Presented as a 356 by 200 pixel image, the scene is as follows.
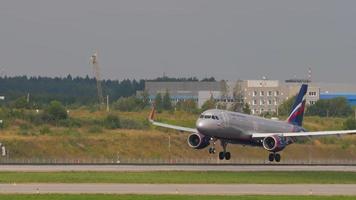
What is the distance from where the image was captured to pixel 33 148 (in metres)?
146

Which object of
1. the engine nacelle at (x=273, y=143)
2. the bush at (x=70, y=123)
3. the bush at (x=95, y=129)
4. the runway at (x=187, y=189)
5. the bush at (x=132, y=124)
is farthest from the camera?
the bush at (x=70, y=123)

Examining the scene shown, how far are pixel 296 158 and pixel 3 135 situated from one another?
41458 millimetres

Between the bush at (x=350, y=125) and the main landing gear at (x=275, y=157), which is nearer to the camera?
the main landing gear at (x=275, y=157)

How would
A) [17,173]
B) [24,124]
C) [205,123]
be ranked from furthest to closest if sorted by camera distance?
1. [24,124]
2. [205,123]
3. [17,173]

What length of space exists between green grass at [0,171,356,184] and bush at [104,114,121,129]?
3297 inches

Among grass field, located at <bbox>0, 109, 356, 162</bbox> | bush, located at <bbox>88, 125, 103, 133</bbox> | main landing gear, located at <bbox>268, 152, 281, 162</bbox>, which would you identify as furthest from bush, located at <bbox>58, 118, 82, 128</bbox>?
main landing gear, located at <bbox>268, 152, 281, 162</bbox>

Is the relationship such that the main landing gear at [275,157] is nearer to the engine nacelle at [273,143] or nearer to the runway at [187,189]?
the engine nacelle at [273,143]

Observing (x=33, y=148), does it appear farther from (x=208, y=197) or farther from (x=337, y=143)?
(x=208, y=197)

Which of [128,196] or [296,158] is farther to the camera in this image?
[296,158]

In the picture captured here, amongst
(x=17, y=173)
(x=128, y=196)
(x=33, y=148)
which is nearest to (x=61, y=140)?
(x=33, y=148)

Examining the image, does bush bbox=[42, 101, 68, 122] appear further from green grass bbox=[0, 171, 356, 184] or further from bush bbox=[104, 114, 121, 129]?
green grass bbox=[0, 171, 356, 184]

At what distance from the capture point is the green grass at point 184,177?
82375 millimetres

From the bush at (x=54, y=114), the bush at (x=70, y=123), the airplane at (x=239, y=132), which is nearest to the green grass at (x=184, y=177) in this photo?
the airplane at (x=239, y=132)

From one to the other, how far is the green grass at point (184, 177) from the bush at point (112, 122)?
83.7 metres
